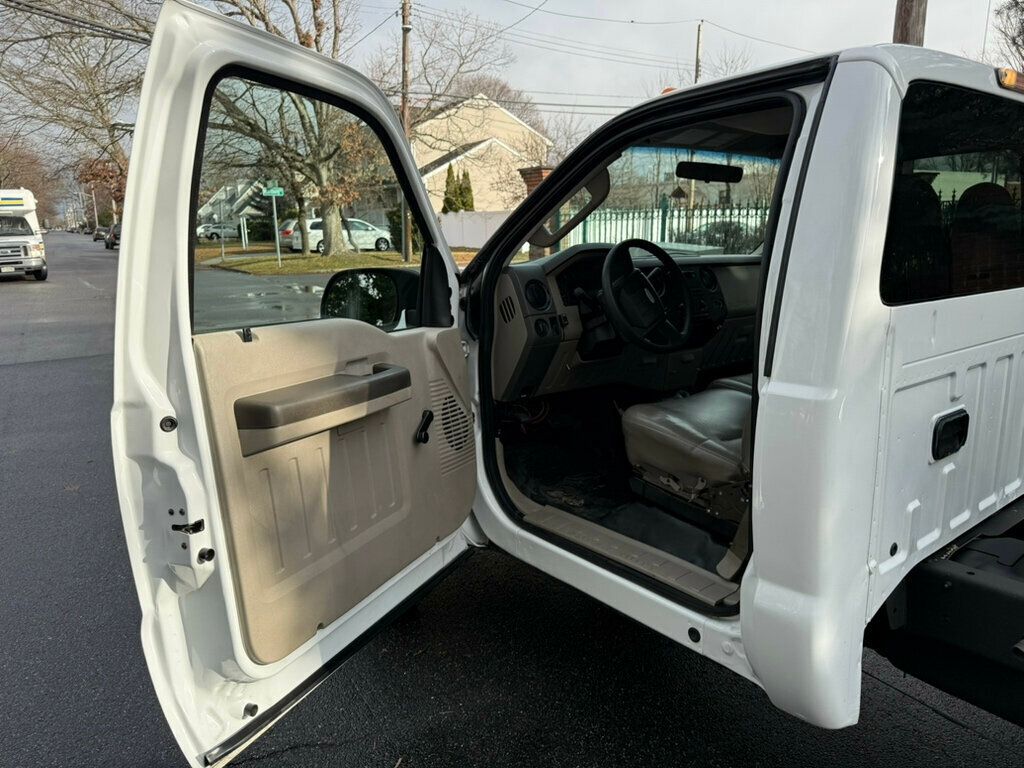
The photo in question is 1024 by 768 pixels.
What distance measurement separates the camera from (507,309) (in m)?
2.99

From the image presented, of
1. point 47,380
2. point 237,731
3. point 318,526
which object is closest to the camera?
point 237,731

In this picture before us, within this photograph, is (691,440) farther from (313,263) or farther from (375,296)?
(313,263)

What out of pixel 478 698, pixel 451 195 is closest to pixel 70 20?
pixel 451 195

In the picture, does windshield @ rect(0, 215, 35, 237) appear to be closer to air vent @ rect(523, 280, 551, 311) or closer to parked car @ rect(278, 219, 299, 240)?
air vent @ rect(523, 280, 551, 311)

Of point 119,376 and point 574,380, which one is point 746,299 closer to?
point 574,380

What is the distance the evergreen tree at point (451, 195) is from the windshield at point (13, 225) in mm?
12132

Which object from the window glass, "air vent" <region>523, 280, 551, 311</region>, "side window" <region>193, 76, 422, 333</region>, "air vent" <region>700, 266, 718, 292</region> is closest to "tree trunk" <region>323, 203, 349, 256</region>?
"side window" <region>193, 76, 422, 333</region>

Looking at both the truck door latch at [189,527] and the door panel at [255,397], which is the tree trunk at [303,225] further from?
the truck door latch at [189,527]

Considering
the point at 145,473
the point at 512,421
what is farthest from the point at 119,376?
the point at 512,421

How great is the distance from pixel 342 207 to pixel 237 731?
1528 millimetres

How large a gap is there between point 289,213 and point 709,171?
75.4 inches

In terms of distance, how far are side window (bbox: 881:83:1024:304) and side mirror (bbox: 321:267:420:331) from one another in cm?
144

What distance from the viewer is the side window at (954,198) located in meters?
1.64

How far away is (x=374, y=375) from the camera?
203cm
